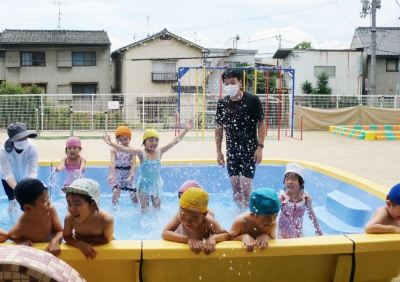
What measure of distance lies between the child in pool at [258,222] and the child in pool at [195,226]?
0.12 metres

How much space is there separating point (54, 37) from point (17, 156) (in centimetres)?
2830

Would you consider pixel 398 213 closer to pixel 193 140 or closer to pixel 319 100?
pixel 193 140

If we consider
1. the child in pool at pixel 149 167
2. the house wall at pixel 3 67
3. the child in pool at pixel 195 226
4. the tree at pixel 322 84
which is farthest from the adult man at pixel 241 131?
the house wall at pixel 3 67

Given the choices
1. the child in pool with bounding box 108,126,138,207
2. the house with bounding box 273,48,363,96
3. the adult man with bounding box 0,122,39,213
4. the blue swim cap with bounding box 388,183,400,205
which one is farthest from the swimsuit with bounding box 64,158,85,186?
the house with bounding box 273,48,363,96

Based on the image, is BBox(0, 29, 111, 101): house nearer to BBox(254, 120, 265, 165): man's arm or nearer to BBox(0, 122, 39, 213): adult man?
BBox(0, 122, 39, 213): adult man

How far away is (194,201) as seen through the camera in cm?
292

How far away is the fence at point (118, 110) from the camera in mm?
20766

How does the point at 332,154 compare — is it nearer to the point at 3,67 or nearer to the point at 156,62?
the point at 156,62

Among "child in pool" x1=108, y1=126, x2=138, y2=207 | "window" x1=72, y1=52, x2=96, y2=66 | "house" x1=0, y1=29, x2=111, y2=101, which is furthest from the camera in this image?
"window" x1=72, y1=52, x2=96, y2=66

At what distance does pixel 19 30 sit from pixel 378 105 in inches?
973

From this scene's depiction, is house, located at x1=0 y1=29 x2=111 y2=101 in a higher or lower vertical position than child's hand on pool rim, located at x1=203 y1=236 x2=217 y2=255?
higher

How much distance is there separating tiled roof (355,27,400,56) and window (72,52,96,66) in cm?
2027

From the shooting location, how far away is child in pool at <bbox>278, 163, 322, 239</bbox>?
12.8 feet

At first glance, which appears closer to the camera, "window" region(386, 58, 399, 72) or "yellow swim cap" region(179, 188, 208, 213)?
"yellow swim cap" region(179, 188, 208, 213)
